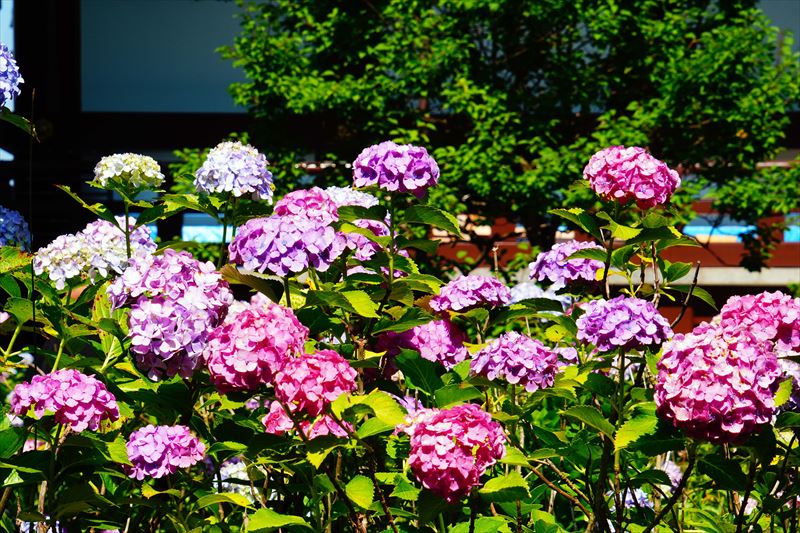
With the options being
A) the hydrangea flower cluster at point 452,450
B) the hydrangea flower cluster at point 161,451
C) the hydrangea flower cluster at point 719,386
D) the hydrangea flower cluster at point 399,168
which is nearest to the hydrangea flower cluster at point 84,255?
the hydrangea flower cluster at point 161,451

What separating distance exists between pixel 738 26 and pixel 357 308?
6.91 meters

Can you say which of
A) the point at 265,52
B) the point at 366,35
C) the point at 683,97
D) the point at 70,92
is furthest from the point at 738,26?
the point at 70,92

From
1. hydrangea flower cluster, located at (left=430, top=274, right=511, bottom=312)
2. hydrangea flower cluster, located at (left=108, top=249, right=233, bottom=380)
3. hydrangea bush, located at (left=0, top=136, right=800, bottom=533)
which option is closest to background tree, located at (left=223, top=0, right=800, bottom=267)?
hydrangea flower cluster, located at (left=430, top=274, right=511, bottom=312)

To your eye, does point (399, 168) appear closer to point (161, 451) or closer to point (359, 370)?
point (359, 370)

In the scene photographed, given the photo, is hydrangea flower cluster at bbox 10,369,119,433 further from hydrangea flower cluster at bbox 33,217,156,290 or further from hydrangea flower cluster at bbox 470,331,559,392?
hydrangea flower cluster at bbox 470,331,559,392

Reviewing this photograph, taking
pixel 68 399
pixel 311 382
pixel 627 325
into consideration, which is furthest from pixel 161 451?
pixel 627 325

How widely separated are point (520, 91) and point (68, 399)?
6.35 meters

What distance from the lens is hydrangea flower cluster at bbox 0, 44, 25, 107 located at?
5.71 feet

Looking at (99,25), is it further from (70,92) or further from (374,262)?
(374,262)

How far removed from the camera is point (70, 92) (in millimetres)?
9625

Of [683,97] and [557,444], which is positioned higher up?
[683,97]

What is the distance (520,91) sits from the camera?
294 inches

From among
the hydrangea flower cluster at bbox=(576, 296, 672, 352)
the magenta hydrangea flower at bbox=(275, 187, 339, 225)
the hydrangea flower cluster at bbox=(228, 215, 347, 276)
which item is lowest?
the hydrangea flower cluster at bbox=(576, 296, 672, 352)

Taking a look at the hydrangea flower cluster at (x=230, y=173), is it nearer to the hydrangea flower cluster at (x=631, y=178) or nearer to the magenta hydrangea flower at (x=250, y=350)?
the magenta hydrangea flower at (x=250, y=350)
